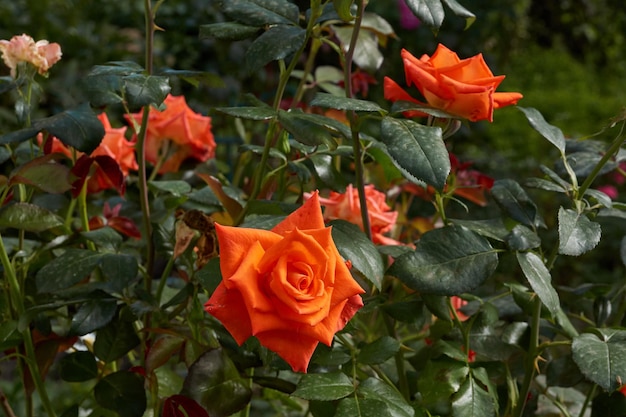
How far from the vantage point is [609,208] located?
0.82 metres

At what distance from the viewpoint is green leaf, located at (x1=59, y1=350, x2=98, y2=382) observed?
0.90 metres

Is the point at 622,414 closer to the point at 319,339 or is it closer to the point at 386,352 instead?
the point at 386,352

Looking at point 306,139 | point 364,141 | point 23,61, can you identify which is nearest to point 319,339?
point 306,139

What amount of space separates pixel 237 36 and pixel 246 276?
319mm

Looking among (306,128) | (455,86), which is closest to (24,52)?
(306,128)

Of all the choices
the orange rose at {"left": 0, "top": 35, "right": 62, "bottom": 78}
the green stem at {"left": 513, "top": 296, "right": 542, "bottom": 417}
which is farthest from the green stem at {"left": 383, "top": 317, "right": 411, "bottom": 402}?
the orange rose at {"left": 0, "top": 35, "right": 62, "bottom": 78}

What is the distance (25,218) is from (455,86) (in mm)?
416

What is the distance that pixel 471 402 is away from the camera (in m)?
0.77

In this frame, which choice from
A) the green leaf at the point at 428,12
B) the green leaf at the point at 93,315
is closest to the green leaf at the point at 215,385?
the green leaf at the point at 93,315

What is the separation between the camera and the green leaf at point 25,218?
821 mm

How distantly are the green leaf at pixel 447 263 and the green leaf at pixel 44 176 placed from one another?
0.32m

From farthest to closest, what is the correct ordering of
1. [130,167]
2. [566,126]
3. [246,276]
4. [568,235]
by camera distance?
[566,126]
[130,167]
[568,235]
[246,276]

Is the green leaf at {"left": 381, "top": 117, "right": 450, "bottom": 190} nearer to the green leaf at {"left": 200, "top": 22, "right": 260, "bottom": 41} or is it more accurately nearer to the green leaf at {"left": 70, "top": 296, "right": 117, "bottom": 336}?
the green leaf at {"left": 200, "top": 22, "right": 260, "bottom": 41}

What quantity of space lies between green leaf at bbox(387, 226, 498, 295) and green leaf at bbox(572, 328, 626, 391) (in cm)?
10
